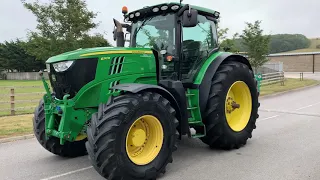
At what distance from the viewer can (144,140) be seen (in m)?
4.36

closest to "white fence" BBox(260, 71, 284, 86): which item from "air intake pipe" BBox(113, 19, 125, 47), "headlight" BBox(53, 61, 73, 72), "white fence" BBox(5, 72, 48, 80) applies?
"air intake pipe" BBox(113, 19, 125, 47)

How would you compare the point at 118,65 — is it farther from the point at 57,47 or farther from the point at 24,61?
the point at 24,61

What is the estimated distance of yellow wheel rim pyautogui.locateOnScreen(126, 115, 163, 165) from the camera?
4230 millimetres

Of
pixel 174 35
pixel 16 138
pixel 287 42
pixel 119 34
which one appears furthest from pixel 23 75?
pixel 287 42

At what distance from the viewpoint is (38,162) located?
17.4 feet

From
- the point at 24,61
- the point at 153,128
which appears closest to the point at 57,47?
the point at 153,128

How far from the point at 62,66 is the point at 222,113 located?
2.78 m

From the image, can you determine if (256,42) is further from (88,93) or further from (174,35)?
(88,93)

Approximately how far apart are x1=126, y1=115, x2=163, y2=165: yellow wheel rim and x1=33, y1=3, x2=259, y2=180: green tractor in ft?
0.05

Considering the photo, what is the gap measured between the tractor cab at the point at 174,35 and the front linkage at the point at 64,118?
1600 millimetres

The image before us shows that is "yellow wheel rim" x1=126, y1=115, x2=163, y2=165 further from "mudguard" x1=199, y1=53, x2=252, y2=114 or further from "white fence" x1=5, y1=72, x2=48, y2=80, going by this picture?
"white fence" x1=5, y1=72, x2=48, y2=80

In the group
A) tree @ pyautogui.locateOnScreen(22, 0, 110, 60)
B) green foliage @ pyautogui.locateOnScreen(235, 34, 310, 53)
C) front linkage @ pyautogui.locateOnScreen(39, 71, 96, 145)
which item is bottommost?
front linkage @ pyautogui.locateOnScreen(39, 71, 96, 145)

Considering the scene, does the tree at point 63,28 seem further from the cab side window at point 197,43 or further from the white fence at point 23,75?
the white fence at point 23,75

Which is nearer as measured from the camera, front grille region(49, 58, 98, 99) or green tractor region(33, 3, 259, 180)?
green tractor region(33, 3, 259, 180)
